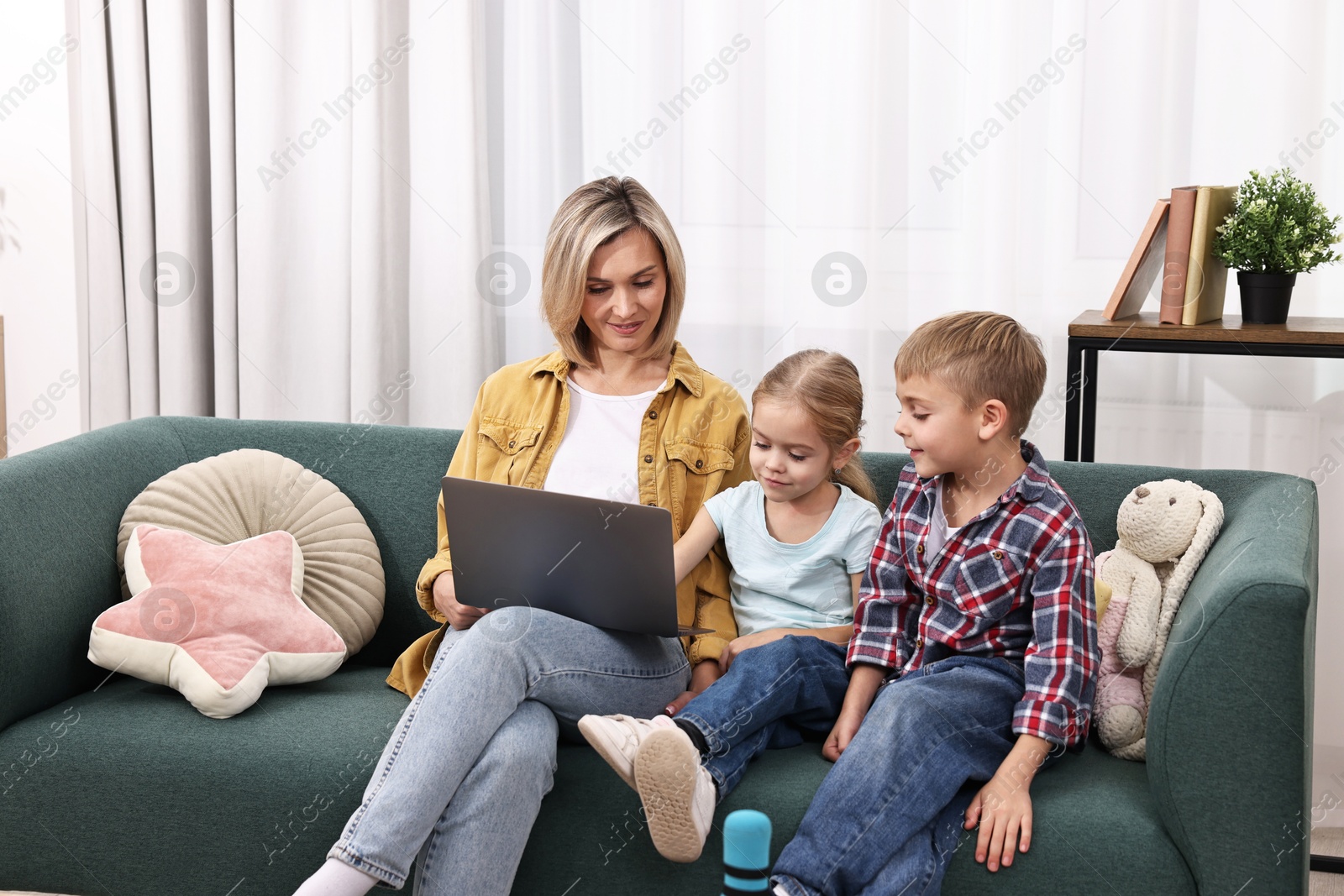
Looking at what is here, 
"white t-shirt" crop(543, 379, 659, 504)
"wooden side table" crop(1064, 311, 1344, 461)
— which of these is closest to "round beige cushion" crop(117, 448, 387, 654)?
"white t-shirt" crop(543, 379, 659, 504)

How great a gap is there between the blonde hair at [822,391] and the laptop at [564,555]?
1.03ft

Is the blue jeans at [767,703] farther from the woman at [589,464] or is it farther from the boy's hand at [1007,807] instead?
the boy's hand at [1007,807]

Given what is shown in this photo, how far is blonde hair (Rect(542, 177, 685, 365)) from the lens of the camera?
1.80 m

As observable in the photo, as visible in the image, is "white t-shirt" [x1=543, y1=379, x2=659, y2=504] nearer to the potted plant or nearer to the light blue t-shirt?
the light blue t-shirt

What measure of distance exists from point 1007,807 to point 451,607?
0.81m

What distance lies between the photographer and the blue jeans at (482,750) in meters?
1.35

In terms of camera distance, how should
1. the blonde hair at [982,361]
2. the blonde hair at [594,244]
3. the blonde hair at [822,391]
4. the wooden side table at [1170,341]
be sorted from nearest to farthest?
the blonde hair at [982,361] → the blonde hair at [822,391] → the blonde hair at [594,244] → the wooden side table at [1170,341]

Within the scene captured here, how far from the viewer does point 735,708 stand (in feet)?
4.90

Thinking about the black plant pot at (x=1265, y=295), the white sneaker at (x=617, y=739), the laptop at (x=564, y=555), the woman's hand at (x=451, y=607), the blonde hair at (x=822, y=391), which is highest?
the black plant pot at (x=1265, y=295)

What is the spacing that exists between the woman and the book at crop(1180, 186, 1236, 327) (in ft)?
2.56

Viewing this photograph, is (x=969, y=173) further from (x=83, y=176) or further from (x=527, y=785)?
(x=83, y=176)

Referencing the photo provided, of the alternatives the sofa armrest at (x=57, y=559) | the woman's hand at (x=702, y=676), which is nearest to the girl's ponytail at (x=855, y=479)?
the woman's hand at (x=702, y=676)

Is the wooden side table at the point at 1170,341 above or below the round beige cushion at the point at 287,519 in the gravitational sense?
above

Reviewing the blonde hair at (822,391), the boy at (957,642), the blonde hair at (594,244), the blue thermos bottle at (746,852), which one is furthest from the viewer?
the blonde hair at (594,244)
